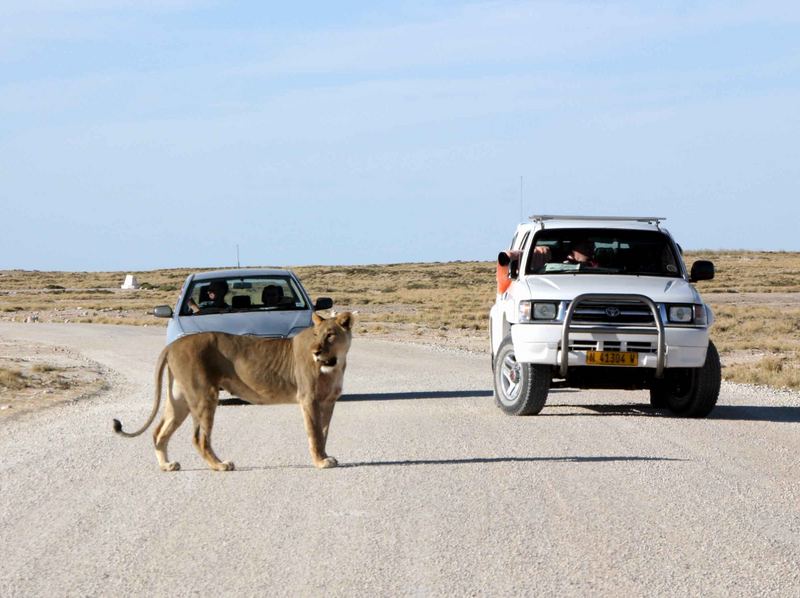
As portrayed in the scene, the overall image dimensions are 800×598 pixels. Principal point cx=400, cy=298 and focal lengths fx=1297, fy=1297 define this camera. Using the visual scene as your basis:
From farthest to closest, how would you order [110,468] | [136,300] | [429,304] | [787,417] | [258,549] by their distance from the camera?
1. [136,300]
2. [429,304]
3. [787,417]
4. [110,468]
5. [258,549]

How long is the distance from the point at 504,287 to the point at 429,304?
45393 millimetres

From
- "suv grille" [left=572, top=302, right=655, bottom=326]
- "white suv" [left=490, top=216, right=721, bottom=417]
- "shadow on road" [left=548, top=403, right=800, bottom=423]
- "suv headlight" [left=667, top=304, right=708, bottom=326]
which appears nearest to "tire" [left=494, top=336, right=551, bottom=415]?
"white suv" [left=490, top=216, right=721, bottom=417]

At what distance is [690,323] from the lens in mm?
13523

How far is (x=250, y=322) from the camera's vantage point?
15453mm

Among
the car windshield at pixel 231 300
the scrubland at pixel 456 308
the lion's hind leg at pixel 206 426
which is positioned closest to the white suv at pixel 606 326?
the car windshield at pixel 231 300

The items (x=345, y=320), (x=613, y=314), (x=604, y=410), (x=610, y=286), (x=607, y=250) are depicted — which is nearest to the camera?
(x=345, y=320)

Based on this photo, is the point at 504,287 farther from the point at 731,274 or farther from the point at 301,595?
the point at 731,274

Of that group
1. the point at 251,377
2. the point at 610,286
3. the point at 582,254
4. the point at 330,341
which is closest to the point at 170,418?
the point at 251,377

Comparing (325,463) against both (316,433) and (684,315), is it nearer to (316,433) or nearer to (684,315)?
(316,433)

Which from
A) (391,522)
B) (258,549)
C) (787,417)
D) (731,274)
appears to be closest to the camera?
(258,549)

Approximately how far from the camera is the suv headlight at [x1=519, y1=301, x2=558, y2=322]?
44.3 feet

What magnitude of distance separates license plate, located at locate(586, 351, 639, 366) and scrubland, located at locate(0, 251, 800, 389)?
22.8 ft

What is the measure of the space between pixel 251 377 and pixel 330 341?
0.82 metres

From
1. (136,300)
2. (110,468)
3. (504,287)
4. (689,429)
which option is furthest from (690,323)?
(136,300)
